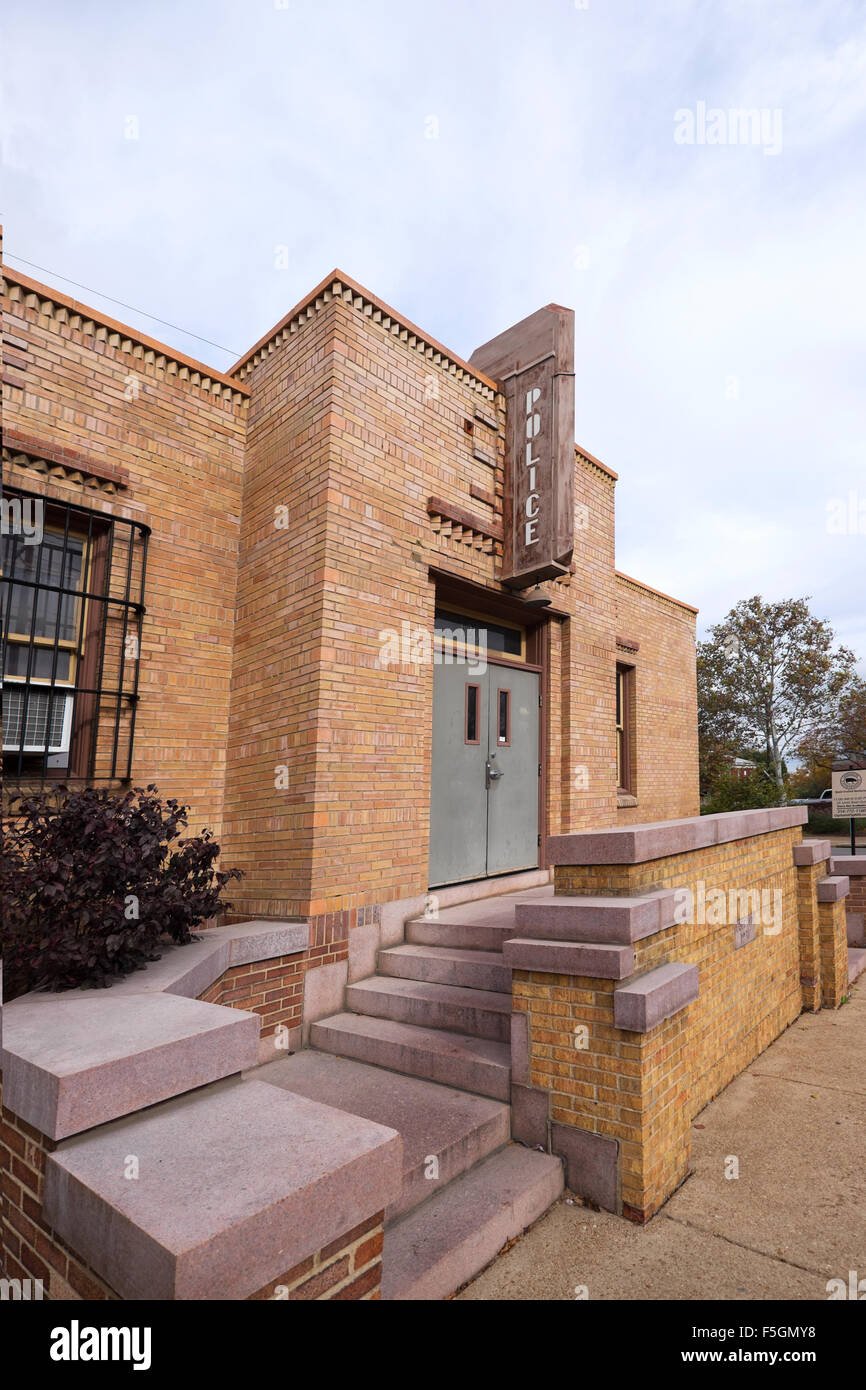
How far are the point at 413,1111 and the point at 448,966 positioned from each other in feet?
3.97

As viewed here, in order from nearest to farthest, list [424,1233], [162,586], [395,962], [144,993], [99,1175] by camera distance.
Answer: [99,1175] < [424,1233] < [144,993] < [395,962] < [162,586]

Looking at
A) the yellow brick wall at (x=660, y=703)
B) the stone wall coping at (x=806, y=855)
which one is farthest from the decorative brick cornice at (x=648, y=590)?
the stone wall coping at (x=806, y=855)

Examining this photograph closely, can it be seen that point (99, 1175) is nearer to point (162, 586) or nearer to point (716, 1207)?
point (716, 1207)

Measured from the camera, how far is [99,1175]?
1.92 meters

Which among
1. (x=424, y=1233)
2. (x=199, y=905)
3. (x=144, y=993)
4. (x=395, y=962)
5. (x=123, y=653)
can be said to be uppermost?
(x=123, y=653)

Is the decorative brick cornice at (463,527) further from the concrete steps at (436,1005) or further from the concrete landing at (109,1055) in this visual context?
the concrete landing at (109,1055)

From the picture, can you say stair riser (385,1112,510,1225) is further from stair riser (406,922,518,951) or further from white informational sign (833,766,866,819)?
white informational sign (833,766,866,819)

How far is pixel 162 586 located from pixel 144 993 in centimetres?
343

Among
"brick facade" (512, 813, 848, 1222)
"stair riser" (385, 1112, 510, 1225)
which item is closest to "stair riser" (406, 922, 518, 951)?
"brick facade" (512, 813, 848, 1222)

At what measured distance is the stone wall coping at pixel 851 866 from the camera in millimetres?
9070

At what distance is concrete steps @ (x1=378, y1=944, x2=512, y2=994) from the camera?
452cm

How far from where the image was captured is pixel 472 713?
6723 millimetres

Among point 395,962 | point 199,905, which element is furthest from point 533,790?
point 199,905
